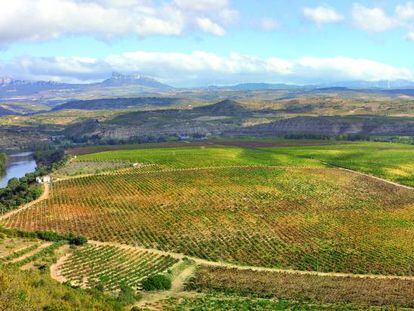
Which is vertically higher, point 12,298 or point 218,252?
point 12,298

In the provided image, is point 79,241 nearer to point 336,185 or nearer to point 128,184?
point 128,184

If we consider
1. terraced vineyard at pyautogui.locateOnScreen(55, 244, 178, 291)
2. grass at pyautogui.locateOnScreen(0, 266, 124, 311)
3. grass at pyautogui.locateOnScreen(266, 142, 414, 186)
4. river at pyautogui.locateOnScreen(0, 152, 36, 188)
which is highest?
grass at pyautogui.locateOnScreen(0, 266, 124, 311)

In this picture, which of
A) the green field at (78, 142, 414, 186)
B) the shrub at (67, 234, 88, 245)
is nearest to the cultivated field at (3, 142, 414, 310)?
the green field at (78, 142, 414, 186)

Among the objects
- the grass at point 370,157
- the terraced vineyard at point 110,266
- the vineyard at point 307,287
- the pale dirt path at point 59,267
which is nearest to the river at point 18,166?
the grass at point 370,157

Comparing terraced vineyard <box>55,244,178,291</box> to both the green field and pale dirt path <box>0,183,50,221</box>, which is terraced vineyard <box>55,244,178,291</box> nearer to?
pale dirt path <box>0,183,50,221</box>

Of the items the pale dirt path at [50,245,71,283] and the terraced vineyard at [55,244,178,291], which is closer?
the terraced vineyard at [55,244,178,291]

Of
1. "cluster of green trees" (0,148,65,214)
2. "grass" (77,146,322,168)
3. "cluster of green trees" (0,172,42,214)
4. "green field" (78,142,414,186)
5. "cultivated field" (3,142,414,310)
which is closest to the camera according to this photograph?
"cultivated field" (3,142,414,310)

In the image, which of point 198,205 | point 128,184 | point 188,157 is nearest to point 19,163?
point 188,157
